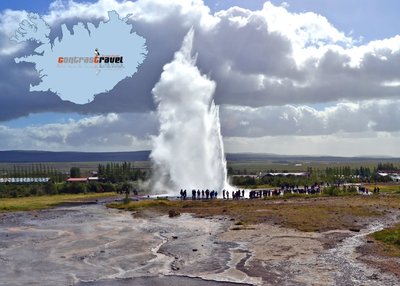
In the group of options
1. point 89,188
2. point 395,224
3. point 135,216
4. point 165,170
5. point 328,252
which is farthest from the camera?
point 89,188

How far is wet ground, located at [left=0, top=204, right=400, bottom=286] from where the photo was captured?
1933 centimetres

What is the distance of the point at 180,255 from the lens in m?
24.0

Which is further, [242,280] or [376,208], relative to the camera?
[376,208]

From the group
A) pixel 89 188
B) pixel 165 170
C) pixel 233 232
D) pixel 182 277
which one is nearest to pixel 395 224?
pixel 233 232

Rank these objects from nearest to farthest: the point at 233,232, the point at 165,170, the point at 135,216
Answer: the point at 233,232 < the point at 135,216 < the point at 165,170

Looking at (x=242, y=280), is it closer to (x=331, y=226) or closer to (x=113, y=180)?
(x=331, y=226)

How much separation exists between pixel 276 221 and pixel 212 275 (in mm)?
16381

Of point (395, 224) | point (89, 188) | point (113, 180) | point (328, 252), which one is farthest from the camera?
point (113, 180)

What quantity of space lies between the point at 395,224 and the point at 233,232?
1092 cm

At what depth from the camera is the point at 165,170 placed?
77.7m

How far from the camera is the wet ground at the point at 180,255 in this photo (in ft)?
63.4

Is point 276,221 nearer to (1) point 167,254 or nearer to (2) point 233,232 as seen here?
(2) point 233,232

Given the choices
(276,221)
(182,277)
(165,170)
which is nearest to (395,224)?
(276,221)

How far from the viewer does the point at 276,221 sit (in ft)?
117
